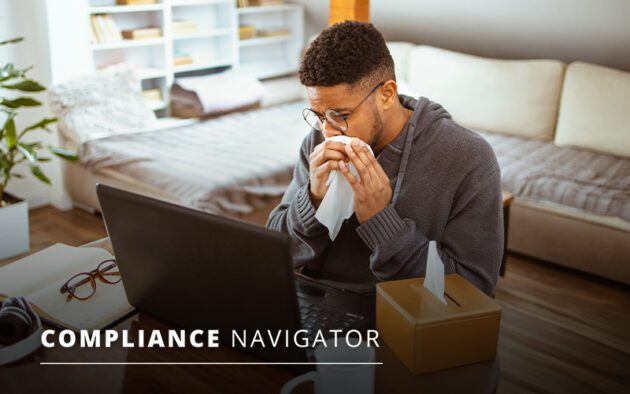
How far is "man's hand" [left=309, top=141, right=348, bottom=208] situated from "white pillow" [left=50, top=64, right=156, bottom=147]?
256 cm

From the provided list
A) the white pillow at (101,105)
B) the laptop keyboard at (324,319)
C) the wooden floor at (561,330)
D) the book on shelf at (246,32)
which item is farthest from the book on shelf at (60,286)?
the book on shelf at (246,32)

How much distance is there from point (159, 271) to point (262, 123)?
3.17 metres

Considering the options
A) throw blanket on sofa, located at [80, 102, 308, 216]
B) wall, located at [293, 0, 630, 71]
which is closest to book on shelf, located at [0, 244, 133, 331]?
throw blanket on sofa, located at [80, 102, 308, 216]

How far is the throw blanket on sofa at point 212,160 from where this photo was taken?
10.2 feet

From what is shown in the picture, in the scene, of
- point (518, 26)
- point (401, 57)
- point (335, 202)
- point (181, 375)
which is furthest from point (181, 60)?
point (181, 375)

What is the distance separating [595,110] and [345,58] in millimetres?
2556

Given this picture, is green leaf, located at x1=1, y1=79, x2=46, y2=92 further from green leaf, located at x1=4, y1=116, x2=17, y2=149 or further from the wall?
the wall

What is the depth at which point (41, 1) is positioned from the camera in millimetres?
3631

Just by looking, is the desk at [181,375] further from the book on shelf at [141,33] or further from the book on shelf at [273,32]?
the book on shelf at [273,32]

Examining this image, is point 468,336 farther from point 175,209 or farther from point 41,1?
point 41,1

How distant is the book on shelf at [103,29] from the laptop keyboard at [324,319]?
127 inches

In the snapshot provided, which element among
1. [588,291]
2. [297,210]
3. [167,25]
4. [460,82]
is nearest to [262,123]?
[167,25]

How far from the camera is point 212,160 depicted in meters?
3.41

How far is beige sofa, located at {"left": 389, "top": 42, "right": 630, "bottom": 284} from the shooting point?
115 inches
